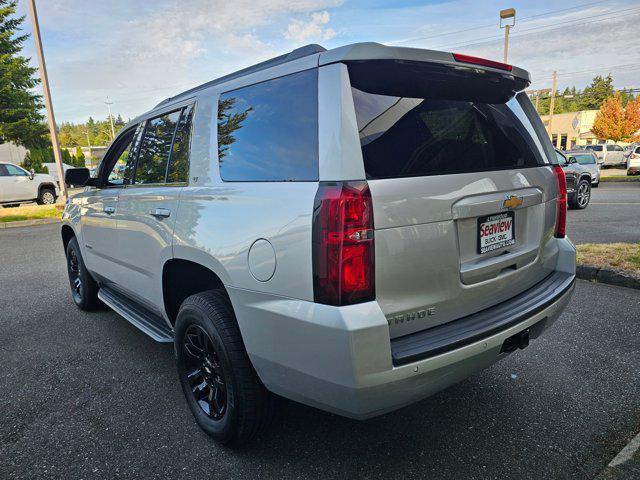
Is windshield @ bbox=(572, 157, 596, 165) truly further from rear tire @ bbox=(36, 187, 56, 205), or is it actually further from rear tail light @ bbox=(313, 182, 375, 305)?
rear tire @ bbox=(36, 187, 56, 205)

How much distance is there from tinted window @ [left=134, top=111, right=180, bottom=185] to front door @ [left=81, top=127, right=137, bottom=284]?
0.72 ft

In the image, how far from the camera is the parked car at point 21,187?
15289mm

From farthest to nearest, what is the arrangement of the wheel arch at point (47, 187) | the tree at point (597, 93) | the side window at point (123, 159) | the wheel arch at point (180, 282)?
the tree at point (597, 93), the wheel arch at point (47, 187), the side window at point (123, 159), the wheel arch at point (180, 282)

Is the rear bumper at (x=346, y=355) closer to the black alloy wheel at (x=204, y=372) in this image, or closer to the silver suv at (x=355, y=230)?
the silver suv at (x=355, y=230)

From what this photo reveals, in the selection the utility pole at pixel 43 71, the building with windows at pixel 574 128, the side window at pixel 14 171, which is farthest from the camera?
the building with windows at pixel 574 128

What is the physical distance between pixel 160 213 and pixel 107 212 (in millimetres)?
1073

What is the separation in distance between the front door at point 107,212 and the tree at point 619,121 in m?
48.0

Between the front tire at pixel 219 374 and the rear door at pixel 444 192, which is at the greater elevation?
the rear door at pixel 444 192

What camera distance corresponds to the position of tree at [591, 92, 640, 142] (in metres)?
40.4

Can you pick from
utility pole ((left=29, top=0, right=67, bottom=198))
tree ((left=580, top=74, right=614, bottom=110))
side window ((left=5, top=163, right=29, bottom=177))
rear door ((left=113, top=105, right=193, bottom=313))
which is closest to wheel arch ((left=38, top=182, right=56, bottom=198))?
side window ((left=5, top=163, right=29, bottom=177))

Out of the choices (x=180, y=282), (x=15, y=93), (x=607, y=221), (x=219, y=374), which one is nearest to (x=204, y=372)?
(x=219, y=374)

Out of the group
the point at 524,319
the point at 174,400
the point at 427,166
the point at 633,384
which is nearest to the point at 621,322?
the point at 633,384

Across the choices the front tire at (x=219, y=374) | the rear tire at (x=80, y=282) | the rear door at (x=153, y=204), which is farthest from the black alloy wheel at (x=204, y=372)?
the rear tire at (x=80, y=282)

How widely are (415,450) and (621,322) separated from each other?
2.60m
